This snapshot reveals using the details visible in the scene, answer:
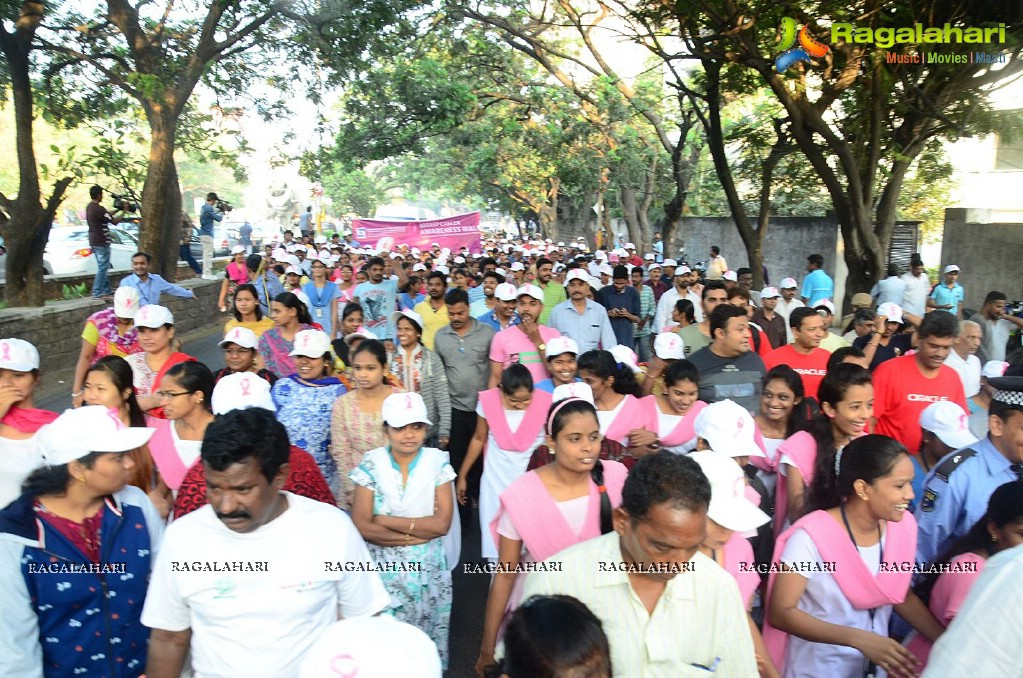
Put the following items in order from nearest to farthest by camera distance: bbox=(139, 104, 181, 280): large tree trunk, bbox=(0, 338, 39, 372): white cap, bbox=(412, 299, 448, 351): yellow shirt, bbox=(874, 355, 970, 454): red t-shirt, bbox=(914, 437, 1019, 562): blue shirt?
bbox=(914, 437, 1019, 562): blue shirt
bbox=(0, 338, 39, 372): white cap
bbox=(874, 355, 970, 454): red t-shirt
bbox=(412, 299, 448, 351): yellow shirt
bbox=(139, 104, 181, 280): large tree trunk

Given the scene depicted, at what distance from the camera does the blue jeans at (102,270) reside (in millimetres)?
13234

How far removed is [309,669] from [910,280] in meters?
11.7

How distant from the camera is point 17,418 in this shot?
Answer: 3.99m

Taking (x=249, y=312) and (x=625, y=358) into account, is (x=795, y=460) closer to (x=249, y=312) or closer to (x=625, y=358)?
(x=625, y=358)

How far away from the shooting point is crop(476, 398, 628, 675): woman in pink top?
126 inches

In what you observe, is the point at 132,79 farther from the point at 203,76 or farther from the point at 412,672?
the point at 412,672

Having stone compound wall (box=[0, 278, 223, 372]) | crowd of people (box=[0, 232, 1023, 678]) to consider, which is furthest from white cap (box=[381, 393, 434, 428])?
A: stone compound wall (box=[0, 278, 223, 372])

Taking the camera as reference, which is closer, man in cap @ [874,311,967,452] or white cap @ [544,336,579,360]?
man in cap @ [874,311,967,452]

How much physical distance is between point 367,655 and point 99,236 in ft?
44.2

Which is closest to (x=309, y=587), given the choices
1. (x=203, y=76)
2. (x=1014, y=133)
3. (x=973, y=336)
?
(x=973, y=336)

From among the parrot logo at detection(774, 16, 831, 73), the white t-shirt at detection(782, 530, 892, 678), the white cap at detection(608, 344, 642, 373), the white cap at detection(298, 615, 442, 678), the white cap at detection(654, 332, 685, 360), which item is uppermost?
the parrot logo at detection(774, 16, 831, 73)

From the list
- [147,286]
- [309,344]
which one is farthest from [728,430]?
[147,286]

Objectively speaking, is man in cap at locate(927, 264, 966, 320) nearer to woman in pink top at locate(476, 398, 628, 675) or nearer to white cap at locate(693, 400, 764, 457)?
white cap at locate(693, 400, 764, 457)

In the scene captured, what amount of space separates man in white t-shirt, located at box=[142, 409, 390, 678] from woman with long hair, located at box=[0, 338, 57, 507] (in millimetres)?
1564
